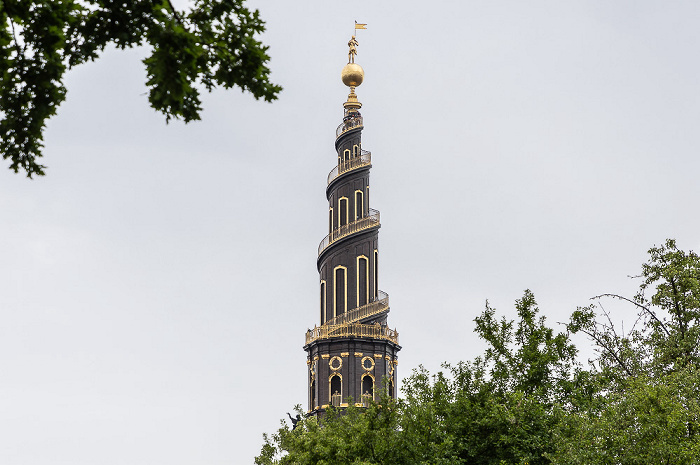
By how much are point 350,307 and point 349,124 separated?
14033mm

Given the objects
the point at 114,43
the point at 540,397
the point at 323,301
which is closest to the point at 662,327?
the point at 540,397

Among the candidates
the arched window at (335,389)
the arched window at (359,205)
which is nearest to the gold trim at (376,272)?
the arched window at (359,205)

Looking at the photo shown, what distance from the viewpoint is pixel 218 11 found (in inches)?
387

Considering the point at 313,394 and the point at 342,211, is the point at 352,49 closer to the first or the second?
the point at 342,211

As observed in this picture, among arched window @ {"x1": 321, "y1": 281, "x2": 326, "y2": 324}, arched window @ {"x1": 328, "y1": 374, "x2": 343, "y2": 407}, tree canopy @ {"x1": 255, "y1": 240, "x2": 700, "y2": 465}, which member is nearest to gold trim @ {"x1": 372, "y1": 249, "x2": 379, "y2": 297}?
arched window @ {"x1": 321, "y1": 281, "x2": 326, "y2": 324}

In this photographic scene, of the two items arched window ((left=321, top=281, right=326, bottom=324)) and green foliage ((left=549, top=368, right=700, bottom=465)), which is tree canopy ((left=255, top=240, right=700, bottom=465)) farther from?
arched window ((left=321, top=281, right=326, bottom=324))

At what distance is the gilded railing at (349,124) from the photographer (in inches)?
2608

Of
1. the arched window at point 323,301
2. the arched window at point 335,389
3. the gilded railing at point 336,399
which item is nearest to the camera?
the gilded railing at point 336,399

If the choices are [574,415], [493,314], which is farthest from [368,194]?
[574,415]

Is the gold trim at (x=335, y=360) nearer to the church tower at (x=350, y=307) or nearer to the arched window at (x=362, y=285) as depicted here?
the church tower at (x=350, y=307)

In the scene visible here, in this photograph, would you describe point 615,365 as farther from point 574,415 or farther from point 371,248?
point 371,248

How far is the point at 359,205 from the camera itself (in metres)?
63.7

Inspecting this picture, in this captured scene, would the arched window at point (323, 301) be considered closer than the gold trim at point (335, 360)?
No

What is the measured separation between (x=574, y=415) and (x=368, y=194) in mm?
41923
